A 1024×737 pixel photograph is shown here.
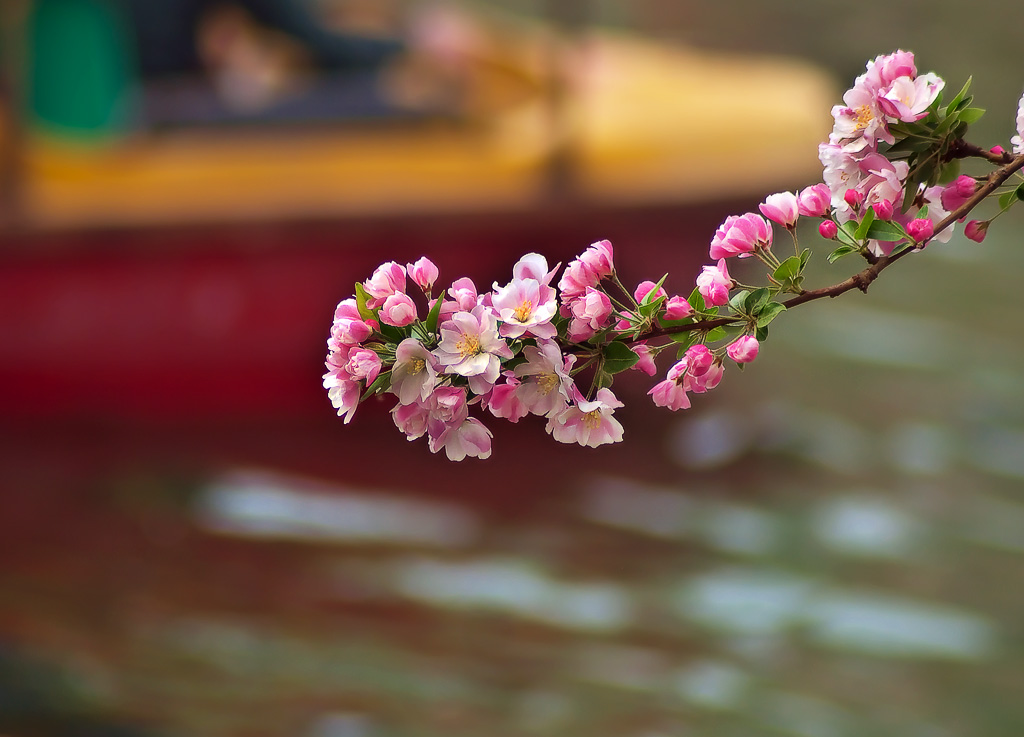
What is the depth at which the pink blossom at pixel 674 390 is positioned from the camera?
0.33 m

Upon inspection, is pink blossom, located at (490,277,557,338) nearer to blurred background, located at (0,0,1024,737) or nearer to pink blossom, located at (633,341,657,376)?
pink blossom, located at (633,341,657,376)

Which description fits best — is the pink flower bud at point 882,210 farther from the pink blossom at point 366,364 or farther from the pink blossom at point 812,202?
the pink blossom at point 366,364

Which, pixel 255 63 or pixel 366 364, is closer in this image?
pixel 366 364

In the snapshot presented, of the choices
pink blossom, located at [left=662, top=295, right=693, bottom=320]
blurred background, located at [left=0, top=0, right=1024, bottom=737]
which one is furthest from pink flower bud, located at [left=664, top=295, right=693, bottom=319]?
blurred background, located at [left=0, top=0, right=1024, bottom=737]

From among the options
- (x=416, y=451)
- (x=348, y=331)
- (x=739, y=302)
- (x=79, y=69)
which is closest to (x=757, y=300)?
(x=739, y=302)

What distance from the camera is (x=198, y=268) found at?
208cm

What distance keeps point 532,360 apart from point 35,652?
1.45 meters

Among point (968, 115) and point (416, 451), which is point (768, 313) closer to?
point (968, 115)

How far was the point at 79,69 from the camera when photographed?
2104 mm

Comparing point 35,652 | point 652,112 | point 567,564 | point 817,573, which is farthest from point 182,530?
point 652,112

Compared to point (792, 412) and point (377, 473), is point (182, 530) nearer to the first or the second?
point (377, 473)

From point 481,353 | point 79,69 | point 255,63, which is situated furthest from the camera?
point 255,63

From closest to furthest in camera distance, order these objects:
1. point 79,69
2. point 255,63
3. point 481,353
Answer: point 481,353 → point 79,69 → point 255,63

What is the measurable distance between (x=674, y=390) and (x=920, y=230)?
75mm
